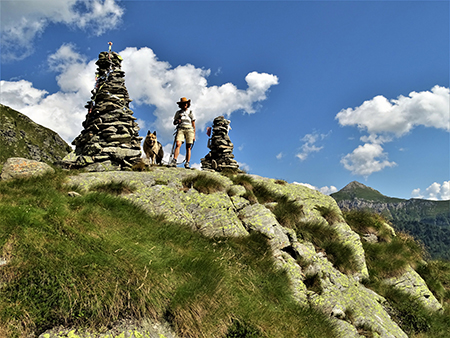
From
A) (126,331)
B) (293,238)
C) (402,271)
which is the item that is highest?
(293,238)

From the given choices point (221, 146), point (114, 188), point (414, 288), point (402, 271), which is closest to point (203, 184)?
point (114, 188)

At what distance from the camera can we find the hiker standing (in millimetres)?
14641

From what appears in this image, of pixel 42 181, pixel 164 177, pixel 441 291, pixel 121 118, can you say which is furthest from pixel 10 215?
pixel 441 291

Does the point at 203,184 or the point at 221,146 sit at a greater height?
the point at 221,146

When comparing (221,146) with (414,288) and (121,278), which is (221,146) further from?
(121,278)

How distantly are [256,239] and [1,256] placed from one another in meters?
6.28

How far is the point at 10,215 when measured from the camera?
5.57 m

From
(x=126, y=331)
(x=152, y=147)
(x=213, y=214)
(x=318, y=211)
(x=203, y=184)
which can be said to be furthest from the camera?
(x=152, y=147)

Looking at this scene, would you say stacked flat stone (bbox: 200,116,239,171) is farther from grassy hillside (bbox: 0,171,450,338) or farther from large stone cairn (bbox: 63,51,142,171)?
grassy hillside (bbox: 0,171,450,338)

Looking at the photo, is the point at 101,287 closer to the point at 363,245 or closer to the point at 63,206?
the point at 63,206

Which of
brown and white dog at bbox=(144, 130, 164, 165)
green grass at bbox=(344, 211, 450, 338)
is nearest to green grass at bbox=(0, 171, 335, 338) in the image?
green grass at bbox=(344, 211, 450, 338)

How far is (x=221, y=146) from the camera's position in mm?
26844

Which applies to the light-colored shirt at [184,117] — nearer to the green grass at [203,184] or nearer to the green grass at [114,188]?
the green grass at [203,184]

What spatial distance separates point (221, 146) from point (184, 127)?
12336mm
